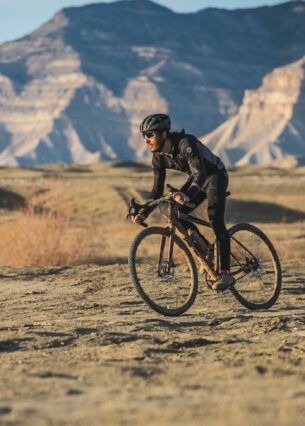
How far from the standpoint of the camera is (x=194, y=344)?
20.2ft

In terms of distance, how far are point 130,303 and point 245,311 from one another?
129cm

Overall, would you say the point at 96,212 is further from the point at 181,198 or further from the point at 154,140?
the point at 181,198

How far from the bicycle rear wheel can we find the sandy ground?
0.15m

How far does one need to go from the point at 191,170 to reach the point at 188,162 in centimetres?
9

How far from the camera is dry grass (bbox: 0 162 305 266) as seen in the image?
55.4 ft

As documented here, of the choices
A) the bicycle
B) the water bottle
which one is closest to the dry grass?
the bicycle

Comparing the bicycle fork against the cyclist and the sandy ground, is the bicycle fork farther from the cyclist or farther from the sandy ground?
the sandy ground

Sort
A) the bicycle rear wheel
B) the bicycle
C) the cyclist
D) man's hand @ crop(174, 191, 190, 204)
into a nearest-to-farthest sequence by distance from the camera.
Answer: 1. man's hand @ crop(174, 191, 190, 204)
2. the cyclist
3. the bicycle
4. the bicycle rear wheel

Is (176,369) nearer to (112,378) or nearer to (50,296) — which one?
(112,378)

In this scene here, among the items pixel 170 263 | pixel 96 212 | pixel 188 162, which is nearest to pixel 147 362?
pixel 170 263

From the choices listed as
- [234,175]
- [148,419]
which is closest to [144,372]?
[148,419]

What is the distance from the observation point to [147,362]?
536cm

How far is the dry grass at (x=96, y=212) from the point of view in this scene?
16891mm

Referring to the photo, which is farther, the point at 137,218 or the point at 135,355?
the point at 137,218
